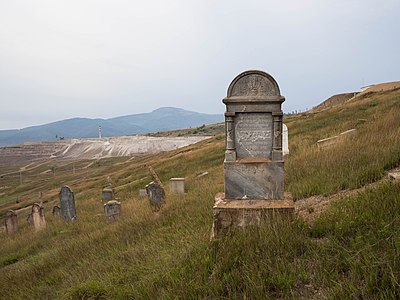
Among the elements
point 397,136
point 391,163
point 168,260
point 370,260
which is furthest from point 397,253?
point 397,136

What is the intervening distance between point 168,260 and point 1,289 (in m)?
3.88

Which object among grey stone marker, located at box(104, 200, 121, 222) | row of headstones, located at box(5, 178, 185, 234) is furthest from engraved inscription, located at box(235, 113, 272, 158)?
grey stone marker, located at box(104, 200, 121, 222)

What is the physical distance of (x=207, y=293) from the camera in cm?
304

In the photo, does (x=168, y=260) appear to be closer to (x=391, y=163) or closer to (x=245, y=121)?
(x=245, y=121)

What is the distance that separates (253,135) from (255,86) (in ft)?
2.96

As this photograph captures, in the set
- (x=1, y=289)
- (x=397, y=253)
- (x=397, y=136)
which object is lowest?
(x=1, y=289)

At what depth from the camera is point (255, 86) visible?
519 cm

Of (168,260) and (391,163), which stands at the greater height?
(391,163)

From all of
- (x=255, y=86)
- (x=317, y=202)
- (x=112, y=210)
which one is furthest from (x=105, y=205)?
(x=317, y=202)

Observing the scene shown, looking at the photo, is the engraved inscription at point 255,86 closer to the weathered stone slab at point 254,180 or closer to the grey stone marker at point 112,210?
the weathered stone slab at point 254,180

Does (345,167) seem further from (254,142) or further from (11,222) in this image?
(11,222)

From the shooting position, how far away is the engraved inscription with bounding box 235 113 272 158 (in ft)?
17.4

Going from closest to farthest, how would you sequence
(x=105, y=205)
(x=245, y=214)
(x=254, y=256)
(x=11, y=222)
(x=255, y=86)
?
(x=254, y=256), (x=245, y=214), (x=255, y=86), (x=105, y=205), (x=11, y=222)

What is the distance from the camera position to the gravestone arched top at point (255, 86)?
515 cm
